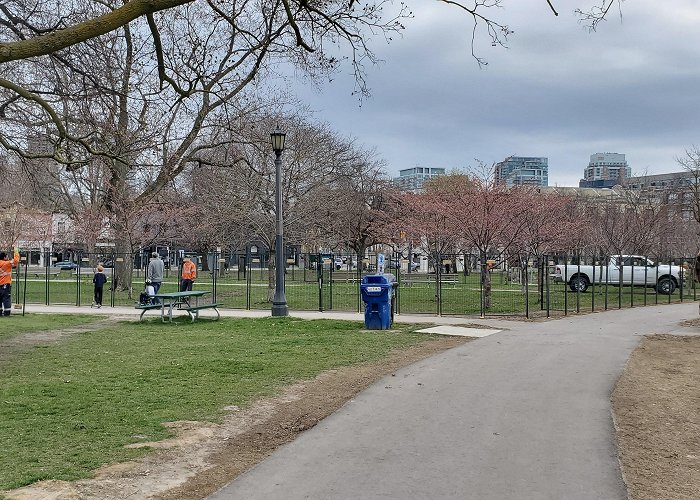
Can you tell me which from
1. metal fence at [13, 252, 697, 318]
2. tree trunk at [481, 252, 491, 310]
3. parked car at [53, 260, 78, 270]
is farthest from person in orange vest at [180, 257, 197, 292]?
parked car at [53, 260, 78, 270]

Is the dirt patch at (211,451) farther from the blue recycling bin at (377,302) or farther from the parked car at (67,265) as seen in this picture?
the parked car at (67,265)

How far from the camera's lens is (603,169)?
152750mm

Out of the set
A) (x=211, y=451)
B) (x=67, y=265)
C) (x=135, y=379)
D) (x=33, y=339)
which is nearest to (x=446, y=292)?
(x=33, y=339)

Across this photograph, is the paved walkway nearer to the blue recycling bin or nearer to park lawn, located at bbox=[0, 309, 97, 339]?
the blue recycling bin

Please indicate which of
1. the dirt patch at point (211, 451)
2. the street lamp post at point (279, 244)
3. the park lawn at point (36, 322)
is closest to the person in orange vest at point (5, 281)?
the park lawn at point (36, 322)

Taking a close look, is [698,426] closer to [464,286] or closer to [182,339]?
[182,339]

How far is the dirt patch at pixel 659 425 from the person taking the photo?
5344mm

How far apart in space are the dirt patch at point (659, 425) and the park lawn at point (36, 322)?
1230 cm

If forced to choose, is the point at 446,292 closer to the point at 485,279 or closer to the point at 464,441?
the point at 485,279

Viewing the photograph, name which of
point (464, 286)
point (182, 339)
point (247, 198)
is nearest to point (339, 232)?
point (464, 286)

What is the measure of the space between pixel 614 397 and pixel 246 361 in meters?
5.56

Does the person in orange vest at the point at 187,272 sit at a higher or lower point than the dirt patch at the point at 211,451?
higher

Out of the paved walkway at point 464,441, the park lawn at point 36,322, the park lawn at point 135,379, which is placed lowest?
the paved walkway at point 464,441

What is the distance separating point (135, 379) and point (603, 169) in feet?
513
